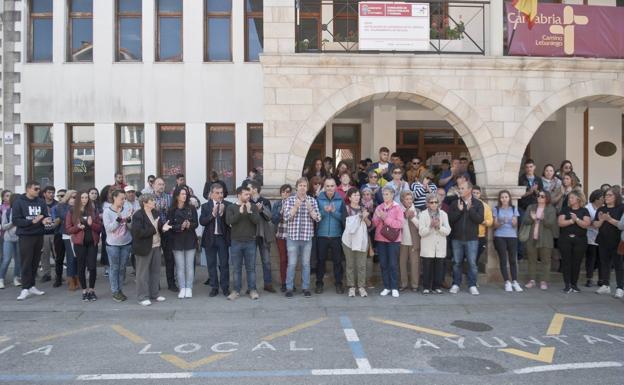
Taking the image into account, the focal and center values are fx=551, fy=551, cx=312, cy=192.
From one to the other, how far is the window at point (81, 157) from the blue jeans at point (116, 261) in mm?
5909

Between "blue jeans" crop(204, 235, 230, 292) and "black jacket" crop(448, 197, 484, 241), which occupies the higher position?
"black jacket" crop(448, 197, 484, 241)

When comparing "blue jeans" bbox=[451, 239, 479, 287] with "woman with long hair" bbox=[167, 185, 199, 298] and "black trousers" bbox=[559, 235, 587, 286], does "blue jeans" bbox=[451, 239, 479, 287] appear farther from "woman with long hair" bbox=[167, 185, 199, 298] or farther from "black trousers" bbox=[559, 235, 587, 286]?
"woman with long hair" bbox=[167, 185, 199, 298]

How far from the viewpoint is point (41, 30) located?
14.0 m

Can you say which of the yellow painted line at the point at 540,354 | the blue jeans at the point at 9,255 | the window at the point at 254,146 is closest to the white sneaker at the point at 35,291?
the blue jeans at the point at 9,255

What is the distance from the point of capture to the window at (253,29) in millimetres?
14078

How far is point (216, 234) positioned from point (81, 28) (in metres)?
8.30

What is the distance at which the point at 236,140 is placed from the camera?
550 inches

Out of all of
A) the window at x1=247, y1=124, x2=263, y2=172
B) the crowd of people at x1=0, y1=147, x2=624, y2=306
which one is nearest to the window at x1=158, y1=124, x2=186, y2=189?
the window at x1=247, y1=124, x2=263, y2=172

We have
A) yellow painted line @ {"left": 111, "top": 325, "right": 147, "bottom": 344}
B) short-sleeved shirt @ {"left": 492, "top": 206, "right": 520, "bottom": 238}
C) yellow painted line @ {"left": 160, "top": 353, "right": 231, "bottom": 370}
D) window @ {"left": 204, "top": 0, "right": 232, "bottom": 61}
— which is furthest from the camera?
window @ {"left": 204, "top": 0, "right": 232, "bottom": 61}

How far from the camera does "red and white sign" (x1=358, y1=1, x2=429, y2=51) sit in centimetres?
1027

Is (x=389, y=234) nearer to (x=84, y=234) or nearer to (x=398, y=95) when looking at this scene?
(x=398, y=95)

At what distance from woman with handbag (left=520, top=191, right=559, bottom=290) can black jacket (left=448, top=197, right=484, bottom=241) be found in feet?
3.64

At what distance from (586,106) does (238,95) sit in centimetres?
912

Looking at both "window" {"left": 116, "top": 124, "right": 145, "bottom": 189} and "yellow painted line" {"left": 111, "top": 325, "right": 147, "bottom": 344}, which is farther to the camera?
"window" {"left": 116, "top": 124, "right": 145, "bottom": 189}
